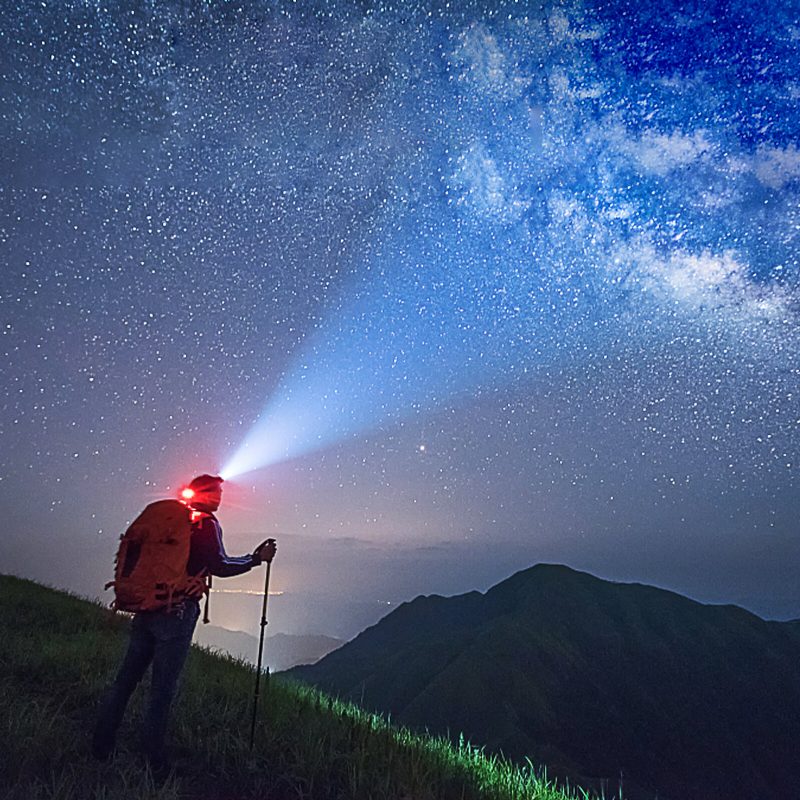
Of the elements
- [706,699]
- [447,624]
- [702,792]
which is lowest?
[702,792]

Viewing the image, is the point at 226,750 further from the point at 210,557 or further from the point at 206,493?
the point at 206,493

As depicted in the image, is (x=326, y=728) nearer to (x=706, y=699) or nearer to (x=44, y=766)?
(x=44, y=766)

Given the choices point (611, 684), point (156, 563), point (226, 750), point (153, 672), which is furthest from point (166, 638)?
point (611, 684)

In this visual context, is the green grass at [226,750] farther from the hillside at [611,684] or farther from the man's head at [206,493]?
the hillside at [611,684]

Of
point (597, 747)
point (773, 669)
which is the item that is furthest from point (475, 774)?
point (773, 669)

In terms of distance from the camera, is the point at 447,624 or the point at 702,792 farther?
the point at 447,624

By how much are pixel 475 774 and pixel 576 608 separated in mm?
146417

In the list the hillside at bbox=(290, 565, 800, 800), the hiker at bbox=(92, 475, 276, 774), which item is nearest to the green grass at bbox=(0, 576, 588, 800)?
the hiker at bbox=(92, 475, 276, 774)

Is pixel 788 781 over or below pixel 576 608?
below

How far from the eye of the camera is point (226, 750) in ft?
16.4

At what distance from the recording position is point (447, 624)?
544 ft

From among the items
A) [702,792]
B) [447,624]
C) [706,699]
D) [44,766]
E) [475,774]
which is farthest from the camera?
[447,624]

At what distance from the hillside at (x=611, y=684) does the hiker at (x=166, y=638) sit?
240 ft

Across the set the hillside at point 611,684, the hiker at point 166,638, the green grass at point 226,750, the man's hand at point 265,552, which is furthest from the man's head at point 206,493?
the hillside at point 611,684
